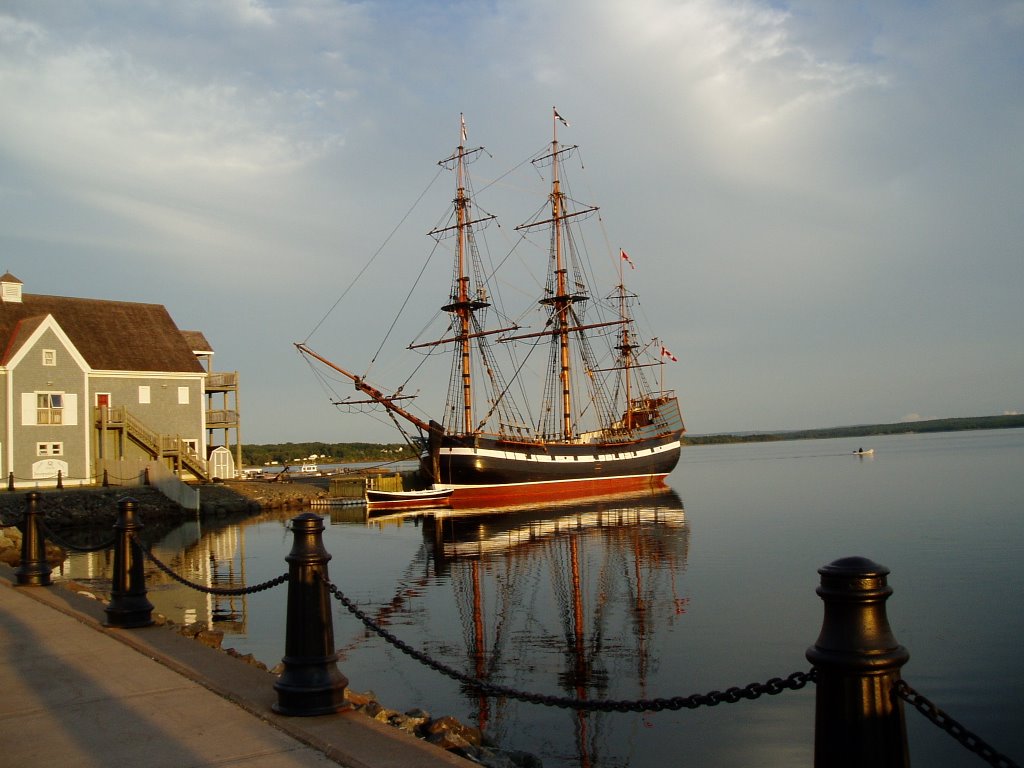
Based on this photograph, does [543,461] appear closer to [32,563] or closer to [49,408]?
[49,408]

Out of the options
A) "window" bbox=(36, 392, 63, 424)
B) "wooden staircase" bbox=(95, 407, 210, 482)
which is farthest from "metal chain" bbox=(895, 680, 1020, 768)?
"wooden staircase" bbox=(95, 407, 210, 482)

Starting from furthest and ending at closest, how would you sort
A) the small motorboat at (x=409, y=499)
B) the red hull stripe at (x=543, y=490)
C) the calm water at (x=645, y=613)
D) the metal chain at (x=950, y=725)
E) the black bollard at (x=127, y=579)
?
the red hull stripe at (x=543, y=490) < the small motorboat at (x=409, y=499) < the calm water at (x=645, y=613) < the black bollard at (x=127, y=579) < the metal chain at (x=950, y=725)

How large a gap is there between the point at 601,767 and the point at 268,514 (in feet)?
130

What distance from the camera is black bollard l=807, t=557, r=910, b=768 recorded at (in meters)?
3.14

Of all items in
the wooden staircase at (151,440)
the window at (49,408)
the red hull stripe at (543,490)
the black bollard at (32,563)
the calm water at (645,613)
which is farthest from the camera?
the red hull stripe at (543,490)

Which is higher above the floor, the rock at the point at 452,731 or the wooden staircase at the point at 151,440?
the wooden staircase at the point at 151,440

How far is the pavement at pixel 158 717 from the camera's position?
196 inches

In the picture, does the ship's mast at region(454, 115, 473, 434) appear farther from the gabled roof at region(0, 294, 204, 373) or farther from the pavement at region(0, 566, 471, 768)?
the pavement at region(0, 566, 471, 768)

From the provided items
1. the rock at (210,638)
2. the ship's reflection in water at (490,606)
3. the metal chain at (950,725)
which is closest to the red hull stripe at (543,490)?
the ship's reflection in water at (490,606)

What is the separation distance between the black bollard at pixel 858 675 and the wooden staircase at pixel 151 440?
44206mm

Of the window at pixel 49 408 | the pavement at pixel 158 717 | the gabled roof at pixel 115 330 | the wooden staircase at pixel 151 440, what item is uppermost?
the gabled roof at pixel 115 330

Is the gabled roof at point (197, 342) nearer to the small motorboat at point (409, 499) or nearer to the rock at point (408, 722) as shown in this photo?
the small motorboat at point (409, 499)

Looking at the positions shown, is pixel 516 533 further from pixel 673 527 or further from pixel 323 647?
pixel 323 647

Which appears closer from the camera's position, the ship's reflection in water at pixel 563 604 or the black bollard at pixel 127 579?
the black bollard at pixel 127 579
